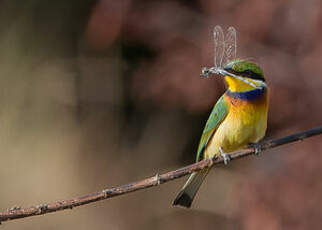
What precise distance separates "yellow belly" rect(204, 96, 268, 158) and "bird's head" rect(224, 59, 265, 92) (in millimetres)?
77

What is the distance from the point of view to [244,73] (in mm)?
2541

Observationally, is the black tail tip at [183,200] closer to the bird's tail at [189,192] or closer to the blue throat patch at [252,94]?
the bird's tail at [189,192]

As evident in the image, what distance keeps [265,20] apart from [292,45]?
0.29 metres

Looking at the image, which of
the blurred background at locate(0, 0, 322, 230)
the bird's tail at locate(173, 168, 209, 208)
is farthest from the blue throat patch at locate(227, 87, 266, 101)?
the blurred background at locate(0, 0, 322, 230)

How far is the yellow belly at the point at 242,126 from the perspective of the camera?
8.58 ft

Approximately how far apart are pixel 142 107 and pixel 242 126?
2.29 metres

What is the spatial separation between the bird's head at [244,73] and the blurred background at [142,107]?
162 cm

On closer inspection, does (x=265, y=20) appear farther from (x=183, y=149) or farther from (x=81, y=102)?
(x=81, y=102)

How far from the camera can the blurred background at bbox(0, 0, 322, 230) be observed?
4324 mm

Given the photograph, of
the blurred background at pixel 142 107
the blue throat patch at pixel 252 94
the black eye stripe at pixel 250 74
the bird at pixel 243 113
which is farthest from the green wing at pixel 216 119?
the blurred background at pixel 142 107

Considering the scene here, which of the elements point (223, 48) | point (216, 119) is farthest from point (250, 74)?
point (223, 48)

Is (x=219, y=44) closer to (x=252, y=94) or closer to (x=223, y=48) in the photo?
(x=223, y=48)

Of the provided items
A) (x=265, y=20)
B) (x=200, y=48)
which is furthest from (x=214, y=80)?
(x=265, y=20)

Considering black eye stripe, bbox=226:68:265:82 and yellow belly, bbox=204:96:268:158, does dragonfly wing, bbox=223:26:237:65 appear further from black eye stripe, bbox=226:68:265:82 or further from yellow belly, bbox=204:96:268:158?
yellow belly, bbox=204:96:268:158
